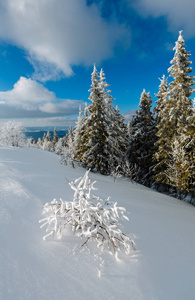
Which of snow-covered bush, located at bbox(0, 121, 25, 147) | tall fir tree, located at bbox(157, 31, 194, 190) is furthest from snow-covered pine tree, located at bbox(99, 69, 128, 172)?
snow-covered bush, located at bbox(0, 121, 25, 147)

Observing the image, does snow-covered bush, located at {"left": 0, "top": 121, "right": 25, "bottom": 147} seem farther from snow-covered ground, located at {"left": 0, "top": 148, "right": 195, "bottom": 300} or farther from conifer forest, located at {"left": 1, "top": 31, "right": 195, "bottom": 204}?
snow-covered ground, located at {"left": 0, "top": 148, "right": 195, "bottom": 300}

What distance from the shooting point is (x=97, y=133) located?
16375 millimetres

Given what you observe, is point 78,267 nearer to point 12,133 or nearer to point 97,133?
point 97,133

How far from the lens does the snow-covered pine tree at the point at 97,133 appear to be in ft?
53.5

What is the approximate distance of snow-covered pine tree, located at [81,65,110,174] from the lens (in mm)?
16312

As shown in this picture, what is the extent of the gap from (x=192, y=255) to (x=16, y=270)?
3.57 m

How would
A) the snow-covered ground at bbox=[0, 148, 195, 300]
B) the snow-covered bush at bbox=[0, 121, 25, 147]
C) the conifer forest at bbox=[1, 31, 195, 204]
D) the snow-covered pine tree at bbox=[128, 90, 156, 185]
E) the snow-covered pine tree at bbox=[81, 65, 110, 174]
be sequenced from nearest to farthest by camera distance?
the snow-covered ground at bbox=[0, 148, 195, 300] → the conifer forest at bbox=[1, 31, 195, 204] → the snow-covered pine tree at bbox=[81, 65, 110, 174] → the snow-covered pine tree at bbox=[128, 90, 156, 185] → the snow-covered bush at bbox=[0, 121, 25, 147]

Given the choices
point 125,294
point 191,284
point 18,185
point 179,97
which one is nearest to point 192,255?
point 191,284

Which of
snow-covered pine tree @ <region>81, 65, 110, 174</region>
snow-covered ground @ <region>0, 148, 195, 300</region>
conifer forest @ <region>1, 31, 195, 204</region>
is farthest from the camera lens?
snow-covered pine tree @ <region>81, 65, 110, 174</region>

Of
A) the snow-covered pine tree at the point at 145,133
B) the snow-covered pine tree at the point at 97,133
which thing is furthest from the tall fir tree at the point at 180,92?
the snow-covered pine tree at the point at 97,133

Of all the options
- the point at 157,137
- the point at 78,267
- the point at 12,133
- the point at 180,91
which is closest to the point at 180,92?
the point at 180,91

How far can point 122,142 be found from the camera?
19.6 m

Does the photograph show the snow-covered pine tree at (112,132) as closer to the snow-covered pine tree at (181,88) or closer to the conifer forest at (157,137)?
the conifer forest at (157,137)

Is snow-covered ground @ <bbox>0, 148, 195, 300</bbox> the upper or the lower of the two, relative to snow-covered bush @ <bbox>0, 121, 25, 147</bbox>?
lower
